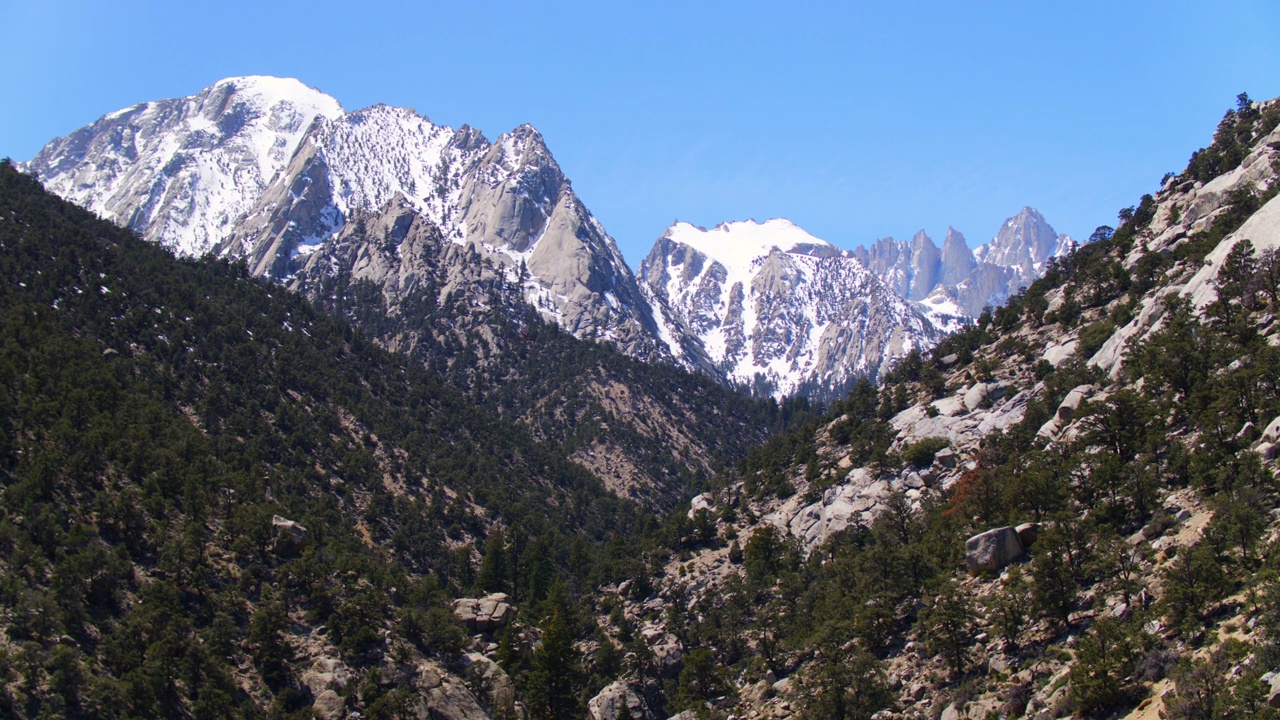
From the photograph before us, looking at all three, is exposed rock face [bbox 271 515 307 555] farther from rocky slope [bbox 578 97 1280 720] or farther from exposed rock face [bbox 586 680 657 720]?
rocky slope [bbox 578 97 1280 720]

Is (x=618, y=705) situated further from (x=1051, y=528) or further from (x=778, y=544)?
(x=1051, y=528)

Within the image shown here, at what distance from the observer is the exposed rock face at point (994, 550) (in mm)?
60875

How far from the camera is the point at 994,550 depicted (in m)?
61.5

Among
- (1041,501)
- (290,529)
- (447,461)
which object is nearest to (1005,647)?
(1041,501)

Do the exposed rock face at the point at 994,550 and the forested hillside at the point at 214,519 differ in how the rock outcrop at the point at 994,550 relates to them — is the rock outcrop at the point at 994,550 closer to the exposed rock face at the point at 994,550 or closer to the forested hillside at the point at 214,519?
the exposed rock face at the point at 994,550

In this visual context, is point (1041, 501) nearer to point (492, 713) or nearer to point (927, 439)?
point (927, 439)

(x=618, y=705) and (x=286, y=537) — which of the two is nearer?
(x=618, y=705)

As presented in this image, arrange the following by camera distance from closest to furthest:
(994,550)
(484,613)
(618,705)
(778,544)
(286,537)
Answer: (994,550) < (618,705) < (286,537) < (484,613) < (778,544)

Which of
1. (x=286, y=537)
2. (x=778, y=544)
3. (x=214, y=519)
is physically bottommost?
(x=286, y=537)

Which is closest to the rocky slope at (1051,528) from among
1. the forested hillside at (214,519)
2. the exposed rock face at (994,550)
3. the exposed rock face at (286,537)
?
the exposed rock face at (994,550)

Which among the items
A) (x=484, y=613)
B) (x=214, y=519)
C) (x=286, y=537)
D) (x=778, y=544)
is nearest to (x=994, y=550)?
(x=778, y=544)

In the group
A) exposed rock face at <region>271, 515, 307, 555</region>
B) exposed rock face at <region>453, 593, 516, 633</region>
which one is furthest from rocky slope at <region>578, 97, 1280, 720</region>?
exposed rock face at <region>271, 515, 307, 555</region>

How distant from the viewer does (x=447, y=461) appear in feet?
572

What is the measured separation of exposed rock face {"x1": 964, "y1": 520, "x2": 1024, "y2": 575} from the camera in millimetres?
60875
